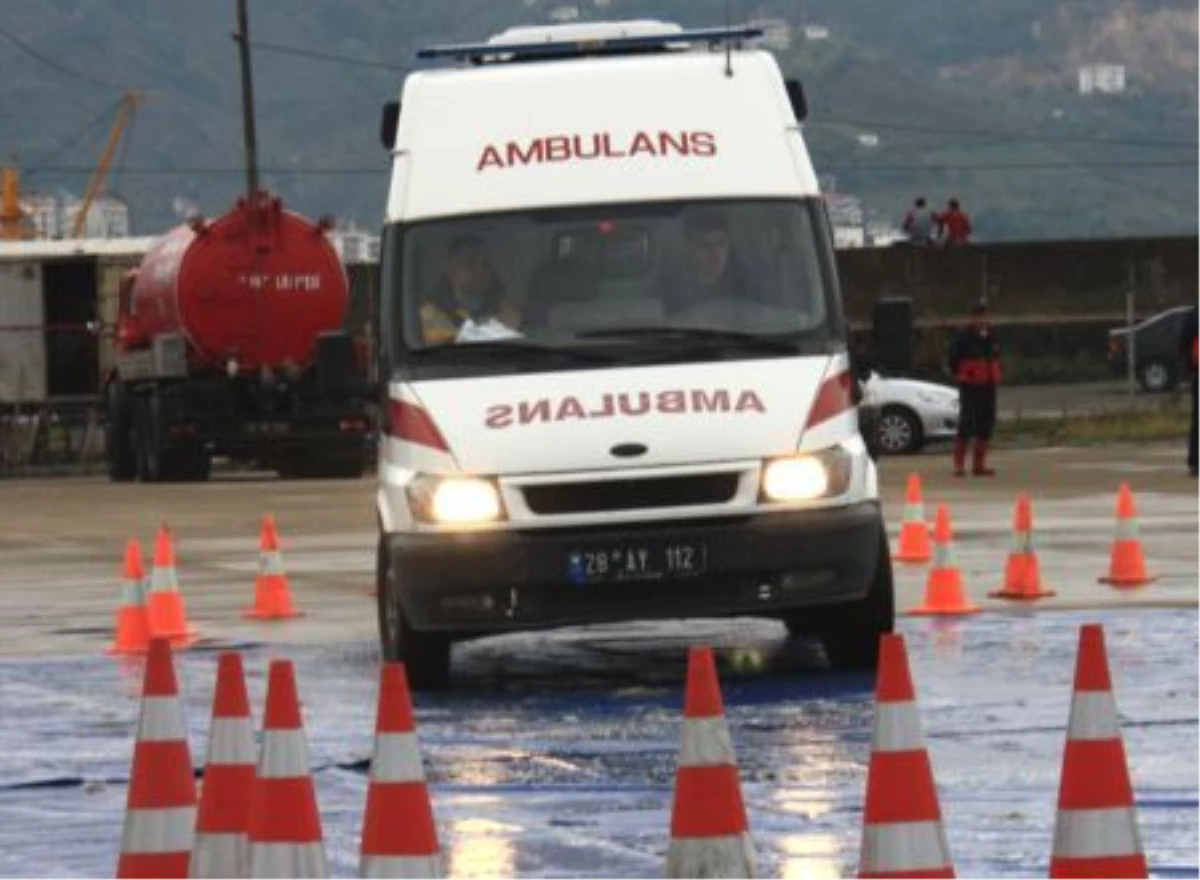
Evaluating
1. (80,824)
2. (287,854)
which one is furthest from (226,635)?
(287,854)

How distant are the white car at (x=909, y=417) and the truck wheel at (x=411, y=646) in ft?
94.8

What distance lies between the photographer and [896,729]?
966cm

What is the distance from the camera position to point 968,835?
12.4 metres

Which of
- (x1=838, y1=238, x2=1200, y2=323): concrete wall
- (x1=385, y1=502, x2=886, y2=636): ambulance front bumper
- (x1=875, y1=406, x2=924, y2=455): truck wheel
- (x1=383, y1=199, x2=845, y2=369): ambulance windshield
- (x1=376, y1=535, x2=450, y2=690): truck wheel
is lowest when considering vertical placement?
(x1=838, y1=238, x2=1200, y2=323): concrete wall

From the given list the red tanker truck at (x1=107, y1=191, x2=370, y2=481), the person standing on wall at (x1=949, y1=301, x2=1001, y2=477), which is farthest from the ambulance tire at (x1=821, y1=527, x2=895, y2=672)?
the red tanker truck at (x1=107, y1=191, x2=370, y2=481)

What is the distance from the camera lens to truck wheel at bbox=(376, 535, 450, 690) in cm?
1753

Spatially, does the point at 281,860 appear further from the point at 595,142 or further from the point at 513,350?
the point at 595,142

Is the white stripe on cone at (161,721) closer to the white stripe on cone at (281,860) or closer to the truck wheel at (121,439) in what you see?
the white stripe on cone at (281,860)

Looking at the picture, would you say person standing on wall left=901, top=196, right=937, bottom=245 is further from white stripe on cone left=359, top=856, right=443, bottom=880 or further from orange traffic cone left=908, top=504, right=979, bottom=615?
white stripe on cone left=359, top=856, right=443, bottom=880

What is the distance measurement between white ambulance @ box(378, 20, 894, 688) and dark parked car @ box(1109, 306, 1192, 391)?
4045 cm

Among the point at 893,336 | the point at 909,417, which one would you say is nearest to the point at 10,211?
the point at 909,417

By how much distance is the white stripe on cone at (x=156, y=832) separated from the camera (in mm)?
10555

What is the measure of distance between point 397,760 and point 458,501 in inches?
294

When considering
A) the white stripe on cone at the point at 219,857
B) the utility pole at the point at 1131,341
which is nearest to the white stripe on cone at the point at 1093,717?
the white stripe on cone at the point at 219,857
